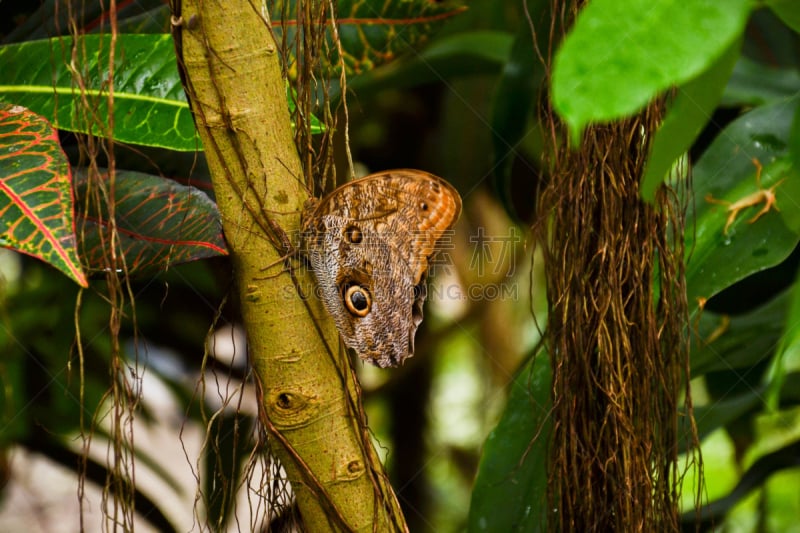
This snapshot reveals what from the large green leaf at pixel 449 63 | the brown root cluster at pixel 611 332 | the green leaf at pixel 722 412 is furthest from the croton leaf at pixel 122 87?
the green leaf at pixel 722 412

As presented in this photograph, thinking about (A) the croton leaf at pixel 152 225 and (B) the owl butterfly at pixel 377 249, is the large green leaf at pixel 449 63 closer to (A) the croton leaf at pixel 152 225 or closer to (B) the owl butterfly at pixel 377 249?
(A) the croton leaf at pixel 152 225

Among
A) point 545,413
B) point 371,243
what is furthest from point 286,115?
point 545,413

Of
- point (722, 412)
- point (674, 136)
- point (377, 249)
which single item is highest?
point (674, 136)

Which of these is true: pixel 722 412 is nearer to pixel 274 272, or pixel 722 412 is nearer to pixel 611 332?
pixel 611 332

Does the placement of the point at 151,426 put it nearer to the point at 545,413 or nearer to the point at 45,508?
the point at 45,508

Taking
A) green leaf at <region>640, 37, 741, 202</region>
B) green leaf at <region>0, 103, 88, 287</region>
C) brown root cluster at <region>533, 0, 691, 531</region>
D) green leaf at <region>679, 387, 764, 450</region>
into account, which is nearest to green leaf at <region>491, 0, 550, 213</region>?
brown root cluster at <region>533, 0, 691, 531</region>

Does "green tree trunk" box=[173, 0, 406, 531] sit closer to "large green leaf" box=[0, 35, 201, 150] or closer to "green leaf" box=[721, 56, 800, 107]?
"large green leaf" box=[0, 35, 201, 150]

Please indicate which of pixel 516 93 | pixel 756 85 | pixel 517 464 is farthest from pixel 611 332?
pixel 756 85
